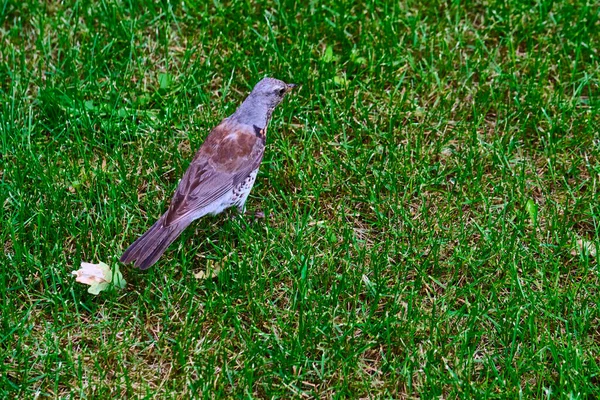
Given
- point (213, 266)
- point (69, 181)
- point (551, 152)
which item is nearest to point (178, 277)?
point (213, 266)

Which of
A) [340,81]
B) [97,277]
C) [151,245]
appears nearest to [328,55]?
[340,81]

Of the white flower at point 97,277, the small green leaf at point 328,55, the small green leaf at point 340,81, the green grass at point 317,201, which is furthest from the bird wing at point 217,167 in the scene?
the small green leaf at point 328,55

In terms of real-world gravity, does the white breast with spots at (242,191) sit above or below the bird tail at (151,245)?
below

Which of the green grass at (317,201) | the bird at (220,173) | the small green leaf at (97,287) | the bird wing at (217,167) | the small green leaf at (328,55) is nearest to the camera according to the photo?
the green grass at (317,201)

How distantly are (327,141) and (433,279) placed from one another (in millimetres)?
1313

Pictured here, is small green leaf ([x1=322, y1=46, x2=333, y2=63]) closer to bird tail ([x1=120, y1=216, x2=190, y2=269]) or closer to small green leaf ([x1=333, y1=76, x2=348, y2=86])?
small green leaf ([x1=333, y1=76, x2=348, y2=86])

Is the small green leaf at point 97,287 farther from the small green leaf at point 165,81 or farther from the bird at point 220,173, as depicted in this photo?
the small green leaf at point 165,81

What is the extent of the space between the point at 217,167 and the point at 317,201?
65 cm

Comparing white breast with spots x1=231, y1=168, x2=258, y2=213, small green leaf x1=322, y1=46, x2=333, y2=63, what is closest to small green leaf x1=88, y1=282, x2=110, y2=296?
white breast with spots x1=231, y1=168, x2=258, y2=213

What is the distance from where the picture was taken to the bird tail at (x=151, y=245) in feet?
15.2

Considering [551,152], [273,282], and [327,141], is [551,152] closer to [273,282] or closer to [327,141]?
[327,141]

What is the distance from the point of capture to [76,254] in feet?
15.7

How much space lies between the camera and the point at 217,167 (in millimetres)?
5102

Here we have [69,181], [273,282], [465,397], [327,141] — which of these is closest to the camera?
[465,397]
